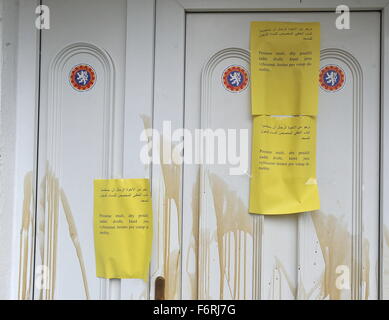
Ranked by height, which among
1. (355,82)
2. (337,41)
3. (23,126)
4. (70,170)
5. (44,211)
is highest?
(337,41)

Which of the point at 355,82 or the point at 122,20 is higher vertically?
the point at 122,20

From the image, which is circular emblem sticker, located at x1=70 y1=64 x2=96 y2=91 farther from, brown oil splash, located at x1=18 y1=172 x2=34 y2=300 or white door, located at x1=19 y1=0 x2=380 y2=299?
brown oil splash, located at x1=18 y1=172 x2=34 y2=300

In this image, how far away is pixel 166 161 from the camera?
Result: 1.26 meters

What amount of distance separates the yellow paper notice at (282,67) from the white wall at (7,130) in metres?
0.84

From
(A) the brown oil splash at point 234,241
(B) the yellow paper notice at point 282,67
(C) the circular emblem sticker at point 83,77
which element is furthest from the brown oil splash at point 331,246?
Result: (C) the circular emblem sticker at point 83,77

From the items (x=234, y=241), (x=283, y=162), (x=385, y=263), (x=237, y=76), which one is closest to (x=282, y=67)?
(x=237, y=76)

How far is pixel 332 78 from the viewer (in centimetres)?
126

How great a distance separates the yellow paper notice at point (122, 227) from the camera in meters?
1.26

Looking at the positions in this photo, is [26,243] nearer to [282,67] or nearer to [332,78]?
[282,67]

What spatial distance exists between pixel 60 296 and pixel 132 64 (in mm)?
872

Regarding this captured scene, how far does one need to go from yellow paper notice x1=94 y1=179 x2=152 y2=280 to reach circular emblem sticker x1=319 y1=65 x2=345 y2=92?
28.1 inches

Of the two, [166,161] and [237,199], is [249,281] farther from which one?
[166,161]

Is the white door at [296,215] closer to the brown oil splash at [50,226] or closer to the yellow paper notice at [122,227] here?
the yellow paper notice at [122,227]
